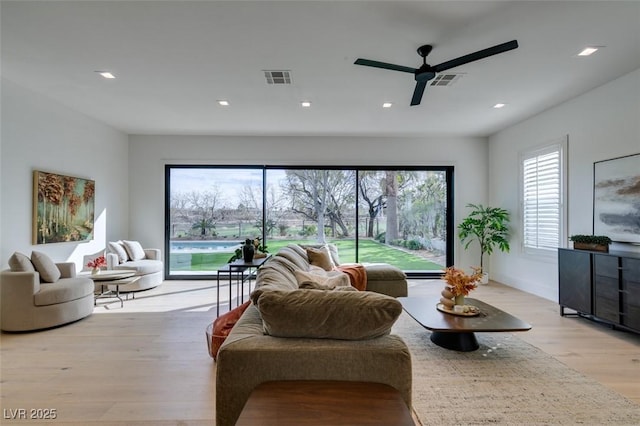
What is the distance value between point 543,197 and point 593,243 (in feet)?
4.72

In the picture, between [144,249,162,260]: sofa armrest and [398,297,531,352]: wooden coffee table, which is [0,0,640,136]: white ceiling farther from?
[398,297,531,352]: wooden coffee table

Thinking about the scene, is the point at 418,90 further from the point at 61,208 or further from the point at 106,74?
the point at 61,208

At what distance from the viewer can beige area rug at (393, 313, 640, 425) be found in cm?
203

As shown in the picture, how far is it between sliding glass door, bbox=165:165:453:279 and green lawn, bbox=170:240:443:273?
0.07ft

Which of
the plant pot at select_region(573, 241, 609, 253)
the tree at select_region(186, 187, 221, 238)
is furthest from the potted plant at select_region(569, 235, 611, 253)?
the tree at select_region(186, 187, 221, 238)

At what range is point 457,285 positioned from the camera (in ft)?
10.2

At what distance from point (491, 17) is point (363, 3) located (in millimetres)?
1122

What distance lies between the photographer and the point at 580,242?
12.7 ft

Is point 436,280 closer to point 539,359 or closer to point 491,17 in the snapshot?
point 539,359

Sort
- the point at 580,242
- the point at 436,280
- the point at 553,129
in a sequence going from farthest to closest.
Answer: the point at 436,280, the point at 553,129, the point at 580,242

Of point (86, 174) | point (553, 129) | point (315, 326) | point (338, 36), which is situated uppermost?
point (338, 36)

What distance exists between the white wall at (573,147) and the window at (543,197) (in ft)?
0.44

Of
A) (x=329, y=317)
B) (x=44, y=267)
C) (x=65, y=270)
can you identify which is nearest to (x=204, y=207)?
(x=65, y=270)

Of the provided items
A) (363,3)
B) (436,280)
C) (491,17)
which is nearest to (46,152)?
(363,3)
